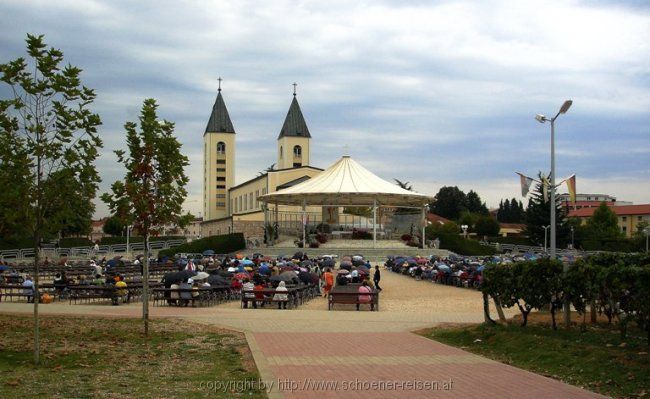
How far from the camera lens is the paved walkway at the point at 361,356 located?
25.8 feet

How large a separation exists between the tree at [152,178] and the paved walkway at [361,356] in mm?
2590

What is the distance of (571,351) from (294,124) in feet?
256

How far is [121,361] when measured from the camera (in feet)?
32.0

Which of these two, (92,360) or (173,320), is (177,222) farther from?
(92,360)

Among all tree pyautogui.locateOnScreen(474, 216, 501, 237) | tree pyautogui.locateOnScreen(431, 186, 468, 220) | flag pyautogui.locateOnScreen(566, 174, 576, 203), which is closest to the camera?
flag pyautogui.locateOnScreen(566, 174, 576, 203)

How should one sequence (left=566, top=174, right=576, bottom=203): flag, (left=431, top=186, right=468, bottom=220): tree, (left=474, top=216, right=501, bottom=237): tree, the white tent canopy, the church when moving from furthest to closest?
1. (left=431, top=186, right=468, bottom=220): tree
2. the church
3. (left=474, top=216, right=501, bottom=237): tree
4. the white tent canopy
5. (left=566, top=174, right=576, bottom=203): flag

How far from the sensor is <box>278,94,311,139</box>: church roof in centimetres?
8625

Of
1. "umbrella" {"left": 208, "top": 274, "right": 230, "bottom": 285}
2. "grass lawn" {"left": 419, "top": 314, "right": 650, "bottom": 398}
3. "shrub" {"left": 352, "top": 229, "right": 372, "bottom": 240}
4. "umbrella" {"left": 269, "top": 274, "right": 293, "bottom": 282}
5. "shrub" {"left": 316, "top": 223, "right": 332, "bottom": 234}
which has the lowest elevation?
"grass lawn" {"left": 419, "top": 314, "right": 650, "bottom": 398}

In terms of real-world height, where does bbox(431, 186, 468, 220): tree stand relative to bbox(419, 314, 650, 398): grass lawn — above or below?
above

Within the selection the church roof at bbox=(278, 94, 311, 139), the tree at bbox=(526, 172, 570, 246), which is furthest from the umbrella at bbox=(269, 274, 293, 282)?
the church roof at bbox=(278, 94, 311, 139)

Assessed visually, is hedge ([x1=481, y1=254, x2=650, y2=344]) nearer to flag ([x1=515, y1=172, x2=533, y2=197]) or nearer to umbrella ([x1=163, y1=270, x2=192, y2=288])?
flag ([x1=515, y1=172, x2=533, y2=197])

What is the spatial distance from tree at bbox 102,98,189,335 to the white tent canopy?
114 feet

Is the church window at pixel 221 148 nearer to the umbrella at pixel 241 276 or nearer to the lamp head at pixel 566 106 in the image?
the umbrella at pixel 241 276

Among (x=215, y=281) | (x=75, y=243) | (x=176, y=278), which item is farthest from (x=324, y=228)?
(x=215, y=281)
